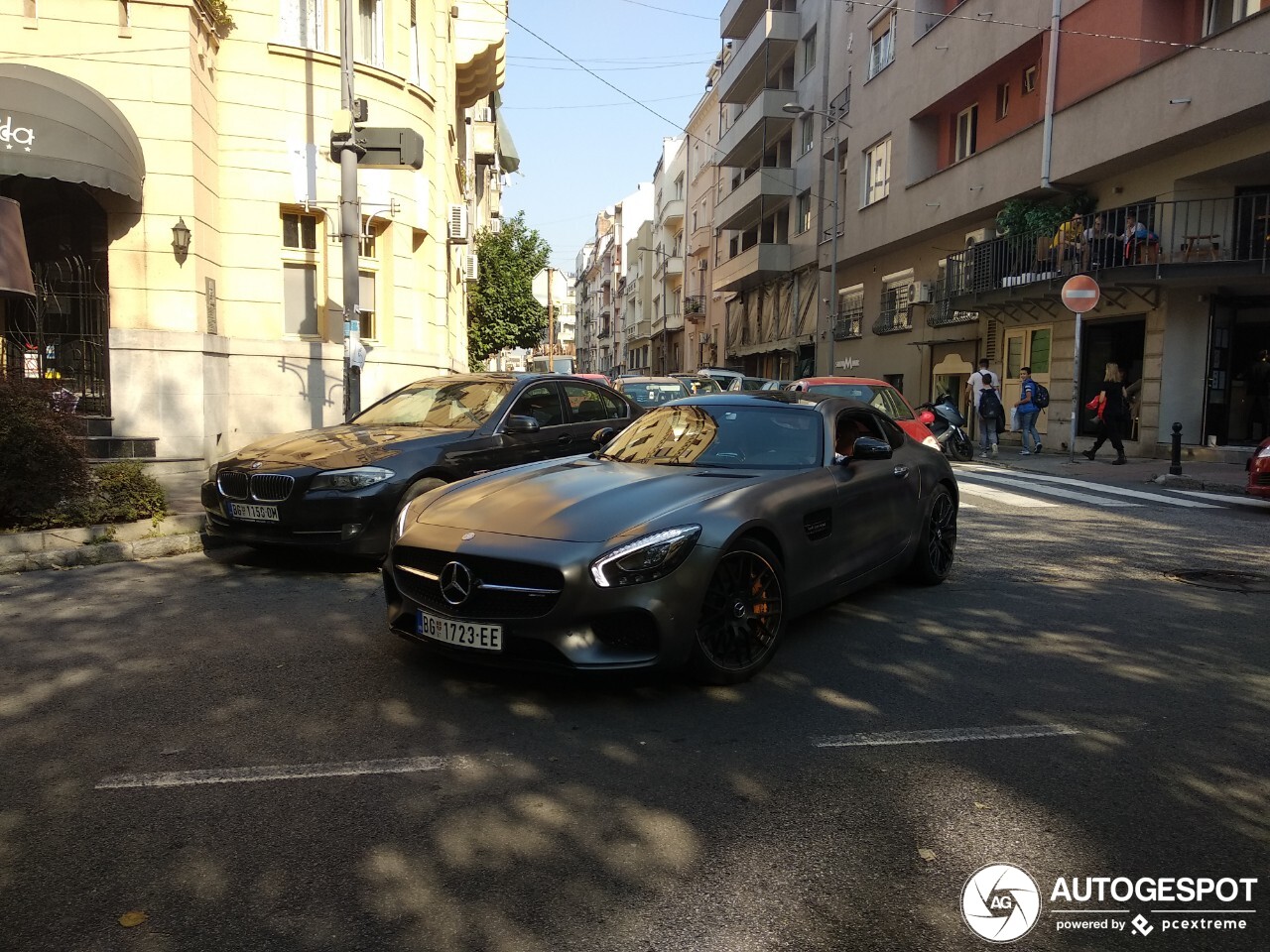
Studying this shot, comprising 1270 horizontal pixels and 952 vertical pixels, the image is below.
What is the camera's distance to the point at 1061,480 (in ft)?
47.1

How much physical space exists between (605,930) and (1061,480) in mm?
13526

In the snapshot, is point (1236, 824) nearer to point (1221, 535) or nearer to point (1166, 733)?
point (1166, 733)

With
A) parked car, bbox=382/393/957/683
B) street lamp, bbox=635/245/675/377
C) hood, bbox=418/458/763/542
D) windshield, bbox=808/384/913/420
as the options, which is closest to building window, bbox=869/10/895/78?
windshield, bbox=808/384/913/420

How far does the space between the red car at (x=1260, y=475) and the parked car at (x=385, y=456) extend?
721 centimetres

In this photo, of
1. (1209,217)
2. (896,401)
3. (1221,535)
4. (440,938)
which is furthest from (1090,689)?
(1209,217)

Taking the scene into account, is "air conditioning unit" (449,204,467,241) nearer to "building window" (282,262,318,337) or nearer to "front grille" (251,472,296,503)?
"building window" (282,262,318,337)

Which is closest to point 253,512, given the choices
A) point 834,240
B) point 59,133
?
point 59,133

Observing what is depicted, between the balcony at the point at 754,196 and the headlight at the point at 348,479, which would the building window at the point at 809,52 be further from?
the headlight at the point at 348,479

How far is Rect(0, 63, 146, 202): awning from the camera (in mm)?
10906

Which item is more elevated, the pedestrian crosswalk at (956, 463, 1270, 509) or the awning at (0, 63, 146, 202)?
the awning at (0, 63, 146, 202)

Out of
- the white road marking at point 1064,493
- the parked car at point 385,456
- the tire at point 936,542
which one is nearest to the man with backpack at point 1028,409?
the white road marking at point 1064,493

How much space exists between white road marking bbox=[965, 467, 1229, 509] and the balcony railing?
432 centimetres

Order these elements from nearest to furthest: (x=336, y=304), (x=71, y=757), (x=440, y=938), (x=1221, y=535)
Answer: (x=440, y=938)
(x=71, y=757)
(x=1221, y=535)
(x=336, y=304)

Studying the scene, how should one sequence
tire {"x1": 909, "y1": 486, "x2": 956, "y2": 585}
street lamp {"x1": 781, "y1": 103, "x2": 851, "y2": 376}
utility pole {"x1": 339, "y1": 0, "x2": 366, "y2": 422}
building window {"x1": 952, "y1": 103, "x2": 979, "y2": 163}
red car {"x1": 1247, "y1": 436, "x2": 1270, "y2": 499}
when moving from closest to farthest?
tire {"x1": 909, "y1": 486, "x2": 956, "y2": 585} < red car {"x1": 1247, "y1": 436, "x2": 1270, "y2": 499} < utility pole {"x1": 339, "y1": 0, "x2": 366, "y2": 422} < building window {"x1": 952, "y1": 103, "x2": 979, "y2": 163} < street lamp {"x1": 781, "y1": 103, "x2": 851, "y2": 376}
